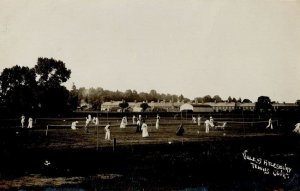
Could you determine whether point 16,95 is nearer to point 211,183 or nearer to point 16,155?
point 16,155

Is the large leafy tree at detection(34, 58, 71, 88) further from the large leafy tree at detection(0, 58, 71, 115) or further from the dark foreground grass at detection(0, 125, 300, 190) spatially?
the dark foreground grass at detection(0, 125, 300, 190)

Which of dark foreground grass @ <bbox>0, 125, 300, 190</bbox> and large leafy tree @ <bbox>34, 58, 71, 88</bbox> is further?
large leafy tree @ <bbox>34, 58, 71, 88</bbox>

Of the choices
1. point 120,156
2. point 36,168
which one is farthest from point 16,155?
point 120,156

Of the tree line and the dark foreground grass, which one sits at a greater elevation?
the tree line

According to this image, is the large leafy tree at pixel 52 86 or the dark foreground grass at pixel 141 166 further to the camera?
the large leafy tree at pixel 52 86

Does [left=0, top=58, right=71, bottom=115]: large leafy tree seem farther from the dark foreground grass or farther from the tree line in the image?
the dark foreground grass

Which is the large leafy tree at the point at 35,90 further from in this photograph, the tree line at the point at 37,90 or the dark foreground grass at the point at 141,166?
the dark foreground grass at the point at 141,166

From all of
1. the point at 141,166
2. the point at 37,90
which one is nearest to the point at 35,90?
the point at 37,90

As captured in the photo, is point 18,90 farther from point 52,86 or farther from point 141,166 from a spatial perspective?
point 141,166

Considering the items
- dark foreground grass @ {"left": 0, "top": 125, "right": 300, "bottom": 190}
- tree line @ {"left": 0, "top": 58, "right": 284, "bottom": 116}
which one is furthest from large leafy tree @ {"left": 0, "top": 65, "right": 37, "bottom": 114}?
dark foreground grass @ {"left": 0, "top": 125, "right": 300, "bottom": 190}

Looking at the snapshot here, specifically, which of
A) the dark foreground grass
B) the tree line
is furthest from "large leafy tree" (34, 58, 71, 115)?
the dark foreground grass

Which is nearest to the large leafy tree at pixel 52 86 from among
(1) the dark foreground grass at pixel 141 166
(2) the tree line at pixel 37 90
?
(2) the tree line at pixel 37 90

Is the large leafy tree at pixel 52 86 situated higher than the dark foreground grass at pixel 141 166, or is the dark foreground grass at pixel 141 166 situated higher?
the large leafy tree at pixel 52 86

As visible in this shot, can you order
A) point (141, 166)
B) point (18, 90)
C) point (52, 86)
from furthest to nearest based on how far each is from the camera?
point (52, 86)
point (18, 90)
point (141, 166)
